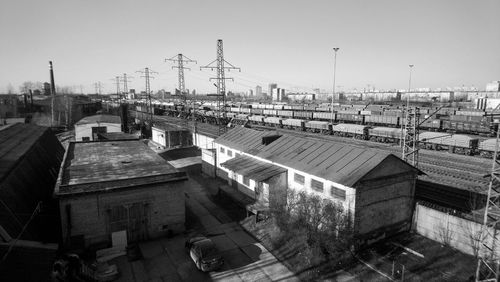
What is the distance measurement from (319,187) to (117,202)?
12.9m

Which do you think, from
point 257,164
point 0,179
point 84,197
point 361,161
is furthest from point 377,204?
point 0,179

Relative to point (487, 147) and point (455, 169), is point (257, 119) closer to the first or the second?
point (487, 147)

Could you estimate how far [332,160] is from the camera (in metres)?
20.0

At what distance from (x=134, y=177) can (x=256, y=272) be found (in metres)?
9.69

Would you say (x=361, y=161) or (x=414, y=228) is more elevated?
(x=361, y=161)

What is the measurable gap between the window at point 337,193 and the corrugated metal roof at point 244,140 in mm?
10083

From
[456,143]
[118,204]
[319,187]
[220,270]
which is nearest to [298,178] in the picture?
[319,187]

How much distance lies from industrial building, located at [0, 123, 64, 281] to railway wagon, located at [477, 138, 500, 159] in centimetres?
4460

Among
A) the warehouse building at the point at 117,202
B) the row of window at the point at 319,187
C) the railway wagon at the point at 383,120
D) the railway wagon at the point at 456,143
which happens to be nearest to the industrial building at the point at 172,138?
the warehouse building at the point at 117,202

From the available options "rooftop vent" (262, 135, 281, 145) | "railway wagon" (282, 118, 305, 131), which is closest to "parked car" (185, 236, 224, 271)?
"rooftop vent" (262, 135, 281, 145)

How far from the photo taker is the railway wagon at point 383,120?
56.2m

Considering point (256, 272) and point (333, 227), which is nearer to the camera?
point (256, 272)

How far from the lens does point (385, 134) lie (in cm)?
4747

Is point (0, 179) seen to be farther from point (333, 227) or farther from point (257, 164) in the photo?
point (333, 227)
